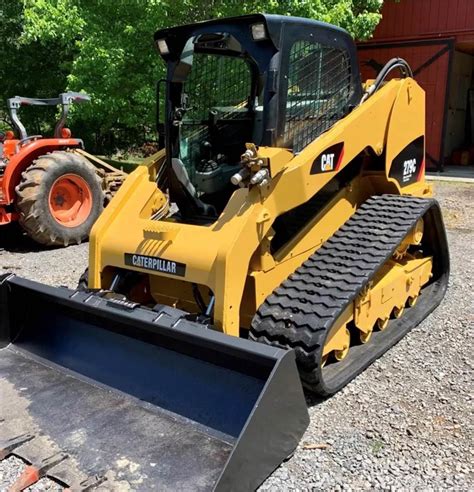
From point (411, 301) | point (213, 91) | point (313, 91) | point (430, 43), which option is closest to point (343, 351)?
point (411, 301)

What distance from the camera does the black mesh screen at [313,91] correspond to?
149 inches

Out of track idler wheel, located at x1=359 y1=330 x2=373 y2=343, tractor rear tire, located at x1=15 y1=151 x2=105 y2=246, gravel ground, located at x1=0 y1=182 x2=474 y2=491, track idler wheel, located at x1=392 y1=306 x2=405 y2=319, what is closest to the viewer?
gravel ground, located at x1=0 y1=182 x2=474 y2=491

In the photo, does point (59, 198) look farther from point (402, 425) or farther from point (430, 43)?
point (430, 43)

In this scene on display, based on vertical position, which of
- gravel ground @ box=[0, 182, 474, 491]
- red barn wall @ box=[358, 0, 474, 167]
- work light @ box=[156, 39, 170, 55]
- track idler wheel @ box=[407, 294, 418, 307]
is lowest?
gravel ground @ box=[0, 182, 474, 491]

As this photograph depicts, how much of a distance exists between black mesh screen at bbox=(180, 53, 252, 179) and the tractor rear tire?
3108 millimetres

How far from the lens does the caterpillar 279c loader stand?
279 centimetres

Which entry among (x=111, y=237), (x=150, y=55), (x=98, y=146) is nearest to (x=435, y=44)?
(x=150, y=55)

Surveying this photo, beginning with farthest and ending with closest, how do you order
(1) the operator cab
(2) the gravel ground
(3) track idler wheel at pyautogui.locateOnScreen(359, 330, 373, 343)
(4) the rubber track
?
(3) track idler wheel at pyautogui.locateOnScreen(359, 330, 373, 343) → (1) the operator cab → (4) the rubber track → (2) the gravel ground

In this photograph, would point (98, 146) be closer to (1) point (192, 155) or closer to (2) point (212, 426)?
(1) point (192, 155)

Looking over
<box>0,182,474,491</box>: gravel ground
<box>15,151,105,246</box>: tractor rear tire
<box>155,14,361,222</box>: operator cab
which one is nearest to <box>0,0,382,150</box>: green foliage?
<box>15,151,105,246</box>: tractor rear tire

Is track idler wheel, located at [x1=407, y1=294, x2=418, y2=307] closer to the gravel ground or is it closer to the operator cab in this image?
the gravel ground

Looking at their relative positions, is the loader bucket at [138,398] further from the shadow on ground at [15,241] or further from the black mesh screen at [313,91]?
the shadow on ground at [15,241]

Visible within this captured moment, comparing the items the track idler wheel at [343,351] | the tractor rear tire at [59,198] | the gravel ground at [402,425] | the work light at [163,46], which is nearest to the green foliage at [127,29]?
the tractor rear tire at [59,198]

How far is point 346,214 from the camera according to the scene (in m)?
4.31
